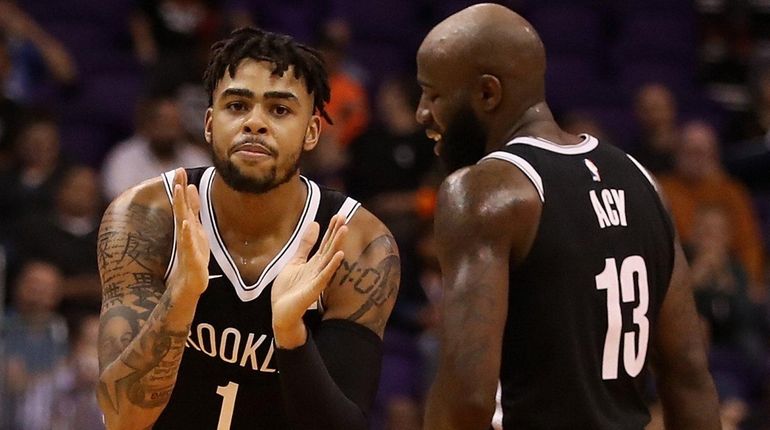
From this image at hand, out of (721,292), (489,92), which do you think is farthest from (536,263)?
(721,292)

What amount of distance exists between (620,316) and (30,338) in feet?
18.4

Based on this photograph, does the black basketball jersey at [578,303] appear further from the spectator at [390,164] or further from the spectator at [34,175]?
the spectator at [34,175]

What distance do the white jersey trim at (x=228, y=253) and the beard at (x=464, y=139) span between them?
0.65 meters

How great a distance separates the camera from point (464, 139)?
4348 mm

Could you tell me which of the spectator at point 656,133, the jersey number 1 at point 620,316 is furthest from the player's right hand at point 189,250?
the spectator at point 656,133

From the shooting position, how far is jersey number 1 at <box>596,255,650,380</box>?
4184 millimetres

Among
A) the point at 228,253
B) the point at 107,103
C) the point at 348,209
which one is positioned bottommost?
the point at 228,253

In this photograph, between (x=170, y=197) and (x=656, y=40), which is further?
(x=656, y=40)

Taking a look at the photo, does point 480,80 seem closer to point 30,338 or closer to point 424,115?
point 424,115

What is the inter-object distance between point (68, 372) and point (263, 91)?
15.4 ft

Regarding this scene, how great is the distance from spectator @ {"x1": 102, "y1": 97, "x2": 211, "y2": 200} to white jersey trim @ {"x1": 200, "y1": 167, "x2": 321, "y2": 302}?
19.2 ft

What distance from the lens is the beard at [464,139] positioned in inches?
170

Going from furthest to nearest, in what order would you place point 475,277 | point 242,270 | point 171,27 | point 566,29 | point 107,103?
point 566,29 → point 171,27 → point 107,103 → point 242,270 → point 475,277

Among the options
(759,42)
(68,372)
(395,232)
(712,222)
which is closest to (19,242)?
(68,372)
